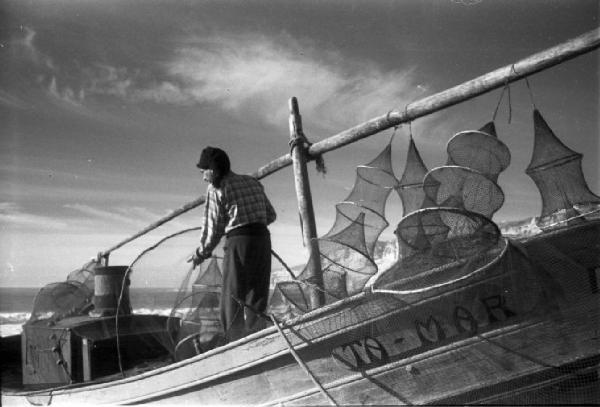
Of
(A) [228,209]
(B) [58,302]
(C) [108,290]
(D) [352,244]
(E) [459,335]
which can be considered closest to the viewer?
(E) [459,335]

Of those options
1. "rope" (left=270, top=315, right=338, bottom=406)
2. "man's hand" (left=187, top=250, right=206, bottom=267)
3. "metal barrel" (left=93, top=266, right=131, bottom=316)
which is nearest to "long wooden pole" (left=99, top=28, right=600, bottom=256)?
"man's hand" (left=187, top=250, right=206, bottom=267)

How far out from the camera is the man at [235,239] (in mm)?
4578

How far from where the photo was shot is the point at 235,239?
4.59 m

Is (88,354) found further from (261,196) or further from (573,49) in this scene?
(573,49)

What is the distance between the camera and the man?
458 cm

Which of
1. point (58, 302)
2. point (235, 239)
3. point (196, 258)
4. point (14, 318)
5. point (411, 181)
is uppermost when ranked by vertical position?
point (14, 318)

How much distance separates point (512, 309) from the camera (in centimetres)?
356

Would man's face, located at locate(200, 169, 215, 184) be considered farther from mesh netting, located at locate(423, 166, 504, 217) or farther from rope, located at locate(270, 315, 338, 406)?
mesh netting, located at locate(423, 166, 504, 217)

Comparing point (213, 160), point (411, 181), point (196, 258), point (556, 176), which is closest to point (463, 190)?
point (556, 176)

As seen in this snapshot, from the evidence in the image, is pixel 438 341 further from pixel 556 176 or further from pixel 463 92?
pixel 463 92

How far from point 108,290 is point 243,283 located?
3.62 m

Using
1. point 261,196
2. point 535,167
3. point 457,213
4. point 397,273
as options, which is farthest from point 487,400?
point 261,196

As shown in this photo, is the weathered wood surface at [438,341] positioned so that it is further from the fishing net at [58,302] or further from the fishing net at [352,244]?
the fishing net at [58,302]

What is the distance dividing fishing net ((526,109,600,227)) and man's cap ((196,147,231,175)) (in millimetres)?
3411
